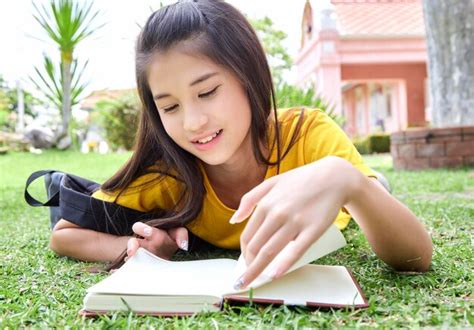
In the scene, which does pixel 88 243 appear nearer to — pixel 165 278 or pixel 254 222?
pixel 165 278

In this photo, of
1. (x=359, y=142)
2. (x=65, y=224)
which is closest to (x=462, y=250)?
(x=65, y=224)

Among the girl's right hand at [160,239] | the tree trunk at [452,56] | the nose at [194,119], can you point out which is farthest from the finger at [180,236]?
the tree trunk at [452,56]

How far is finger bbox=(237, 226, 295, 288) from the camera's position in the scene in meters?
0.82

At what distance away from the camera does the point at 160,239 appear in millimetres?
1457

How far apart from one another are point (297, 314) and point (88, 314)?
37 cm

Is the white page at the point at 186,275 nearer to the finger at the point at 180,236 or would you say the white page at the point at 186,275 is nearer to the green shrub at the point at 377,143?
the finger at the point at 180,236

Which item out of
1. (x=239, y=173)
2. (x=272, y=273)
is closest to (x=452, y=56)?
(x=239, y=173)

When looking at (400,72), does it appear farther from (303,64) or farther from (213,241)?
(213,241)

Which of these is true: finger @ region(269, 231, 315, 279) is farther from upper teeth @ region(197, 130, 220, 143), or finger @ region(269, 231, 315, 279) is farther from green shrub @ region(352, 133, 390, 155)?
green shrub @ region(352, 133, 390, 155)

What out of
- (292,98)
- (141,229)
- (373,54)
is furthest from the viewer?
(373,54)

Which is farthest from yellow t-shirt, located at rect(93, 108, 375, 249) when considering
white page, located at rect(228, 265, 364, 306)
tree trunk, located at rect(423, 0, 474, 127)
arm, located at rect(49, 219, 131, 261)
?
tree trunk, located at rect(423, 0, 474, 127)

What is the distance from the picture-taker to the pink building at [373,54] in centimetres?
1230

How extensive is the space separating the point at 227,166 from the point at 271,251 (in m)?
0.81

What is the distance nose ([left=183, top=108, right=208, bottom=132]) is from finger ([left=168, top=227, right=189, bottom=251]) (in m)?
0.35
